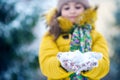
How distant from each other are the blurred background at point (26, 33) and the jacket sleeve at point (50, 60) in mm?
259

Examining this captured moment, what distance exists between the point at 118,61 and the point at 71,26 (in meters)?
0.38

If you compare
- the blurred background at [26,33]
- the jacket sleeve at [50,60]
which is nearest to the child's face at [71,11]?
the jacket sleeve at [50,60]

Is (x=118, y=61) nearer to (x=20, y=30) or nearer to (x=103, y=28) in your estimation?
(x=103, y=28)

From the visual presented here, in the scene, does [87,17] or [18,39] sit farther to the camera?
[18,39]

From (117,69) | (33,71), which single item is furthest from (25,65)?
(117,69)

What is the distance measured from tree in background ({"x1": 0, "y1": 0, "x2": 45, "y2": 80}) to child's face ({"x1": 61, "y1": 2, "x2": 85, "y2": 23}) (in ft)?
0.89

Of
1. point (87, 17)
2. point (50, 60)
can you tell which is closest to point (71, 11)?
point (87, 17)

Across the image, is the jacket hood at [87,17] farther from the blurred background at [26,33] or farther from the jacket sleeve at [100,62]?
the blurred background at [26,33]

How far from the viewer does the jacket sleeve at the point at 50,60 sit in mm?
1218

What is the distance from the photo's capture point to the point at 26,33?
1.59 m

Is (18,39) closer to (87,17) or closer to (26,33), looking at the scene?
(26,33)

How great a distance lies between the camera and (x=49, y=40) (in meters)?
1.31

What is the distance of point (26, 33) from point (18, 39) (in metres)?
0.05

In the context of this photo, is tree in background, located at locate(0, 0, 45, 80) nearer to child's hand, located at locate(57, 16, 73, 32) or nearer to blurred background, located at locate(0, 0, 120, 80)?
blurred background, located at locate(0, 0, 120, 80)
